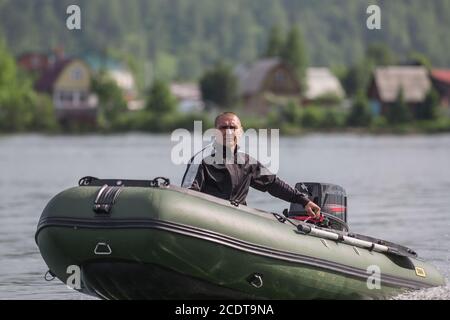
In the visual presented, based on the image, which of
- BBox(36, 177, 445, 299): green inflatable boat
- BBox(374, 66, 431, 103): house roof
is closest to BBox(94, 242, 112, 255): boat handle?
BBox(36, 177, 445, 299): green inflatable boat

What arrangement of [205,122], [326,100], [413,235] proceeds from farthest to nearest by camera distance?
[326,100], [205,122], [413,235]

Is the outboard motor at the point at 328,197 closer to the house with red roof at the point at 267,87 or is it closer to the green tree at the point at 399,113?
the green tree at the point at 399,113

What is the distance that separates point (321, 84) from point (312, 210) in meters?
113

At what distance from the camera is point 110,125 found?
276ft

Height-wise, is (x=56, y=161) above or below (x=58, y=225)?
below

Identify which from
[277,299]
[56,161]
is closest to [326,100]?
[56,161]

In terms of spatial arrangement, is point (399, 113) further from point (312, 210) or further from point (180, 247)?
point (180, 247)

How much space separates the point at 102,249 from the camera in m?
10.6

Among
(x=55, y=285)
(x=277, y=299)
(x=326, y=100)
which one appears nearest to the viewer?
(x=277, y=299)

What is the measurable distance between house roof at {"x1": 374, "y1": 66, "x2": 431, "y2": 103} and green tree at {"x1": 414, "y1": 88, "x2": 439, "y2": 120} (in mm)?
5043

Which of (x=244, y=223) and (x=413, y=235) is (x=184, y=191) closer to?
(x=244, y=223)

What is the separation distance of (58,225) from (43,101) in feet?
250

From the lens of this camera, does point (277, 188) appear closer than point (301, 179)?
Yes

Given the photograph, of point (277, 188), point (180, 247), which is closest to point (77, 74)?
point (277, 188)
